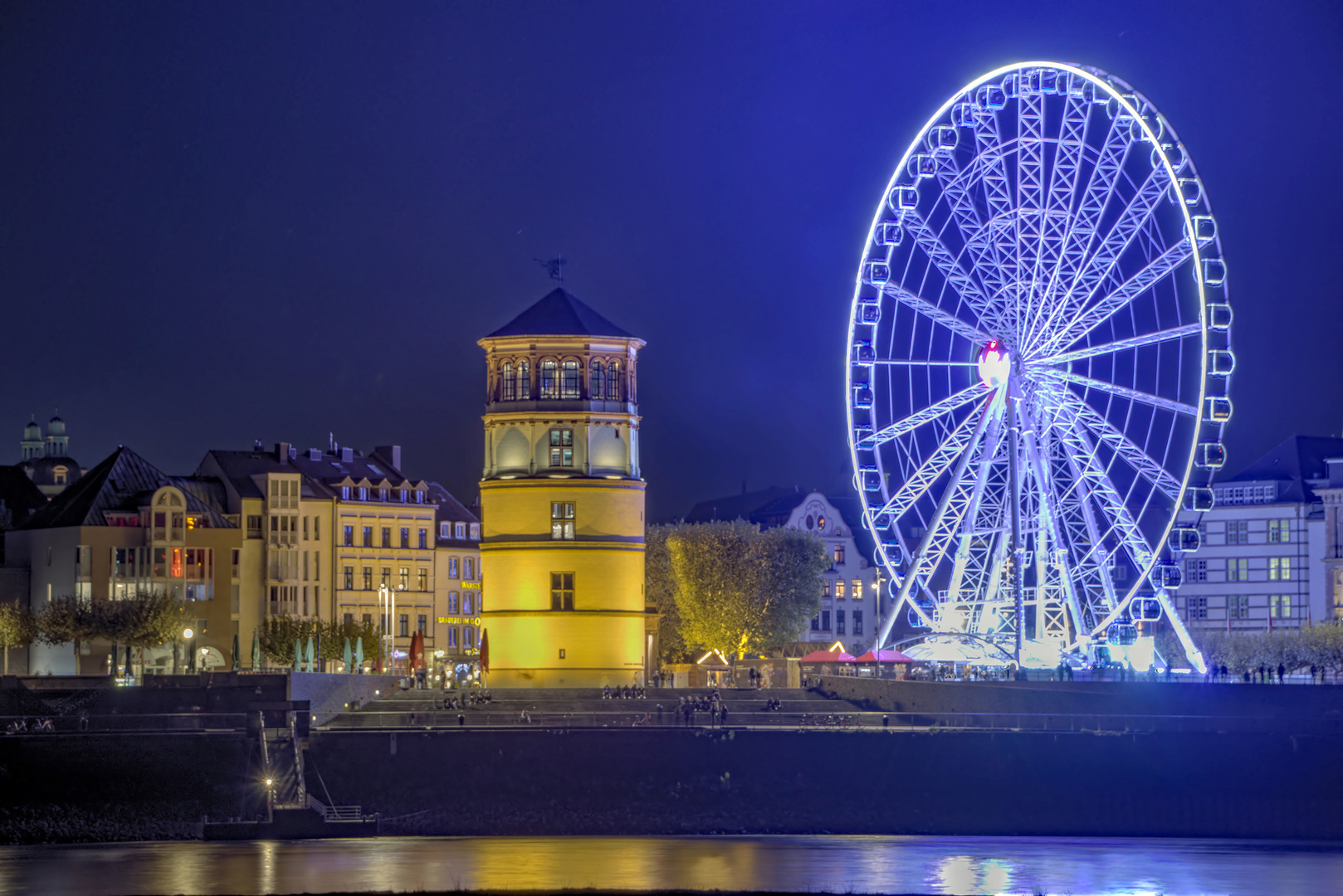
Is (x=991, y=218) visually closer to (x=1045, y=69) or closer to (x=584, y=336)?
(x=1045, y=69)

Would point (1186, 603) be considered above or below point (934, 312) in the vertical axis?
below

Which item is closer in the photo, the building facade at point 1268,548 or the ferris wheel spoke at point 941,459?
the ferris wheel spoke at point 941,459

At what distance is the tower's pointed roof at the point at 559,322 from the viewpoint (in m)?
79.1

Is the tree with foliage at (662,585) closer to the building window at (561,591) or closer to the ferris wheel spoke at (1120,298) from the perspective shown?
the building window at (561,591)

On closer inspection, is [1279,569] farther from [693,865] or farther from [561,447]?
[693,865]

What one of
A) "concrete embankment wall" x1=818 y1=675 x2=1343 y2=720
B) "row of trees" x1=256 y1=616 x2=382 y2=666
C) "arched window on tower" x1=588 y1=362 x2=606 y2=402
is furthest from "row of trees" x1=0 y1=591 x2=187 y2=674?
"concrete embankment wall" x1=818 y1=675 x2=1343 y2=720

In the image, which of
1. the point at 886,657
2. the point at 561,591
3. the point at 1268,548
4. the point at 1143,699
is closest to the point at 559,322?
the point at 561,591

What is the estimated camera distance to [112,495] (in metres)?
106

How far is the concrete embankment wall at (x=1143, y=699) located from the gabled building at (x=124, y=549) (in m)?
44.1

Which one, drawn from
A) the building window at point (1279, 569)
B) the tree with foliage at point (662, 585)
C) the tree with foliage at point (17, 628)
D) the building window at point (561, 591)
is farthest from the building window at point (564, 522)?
the building window at point (1279, 569)

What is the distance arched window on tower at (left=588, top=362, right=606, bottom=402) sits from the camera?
7906 centimetres

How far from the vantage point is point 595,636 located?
79250mm

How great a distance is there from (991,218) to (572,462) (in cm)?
1800

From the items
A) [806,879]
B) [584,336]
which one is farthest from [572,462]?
[806,879]
